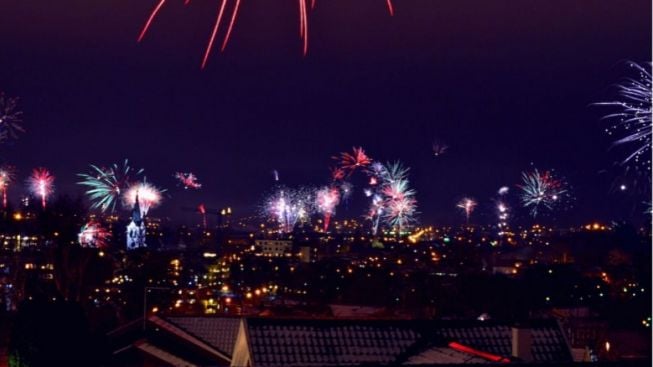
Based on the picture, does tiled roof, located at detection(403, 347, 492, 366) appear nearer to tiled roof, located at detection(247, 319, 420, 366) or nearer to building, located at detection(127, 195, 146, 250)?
tiled roof, located at detection(247, 319, 420, 366)

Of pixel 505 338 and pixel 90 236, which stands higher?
pixel 90 236

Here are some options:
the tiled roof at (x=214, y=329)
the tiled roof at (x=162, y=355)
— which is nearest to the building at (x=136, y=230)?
the tiled roof at (x=162, y=355)

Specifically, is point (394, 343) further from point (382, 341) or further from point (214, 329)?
point (214, 329)

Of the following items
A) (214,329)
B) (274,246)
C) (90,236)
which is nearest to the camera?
(214,329)

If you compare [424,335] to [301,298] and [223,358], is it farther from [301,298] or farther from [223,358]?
[301,298]

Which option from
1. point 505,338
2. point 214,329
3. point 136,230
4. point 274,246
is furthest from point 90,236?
point 274,246
